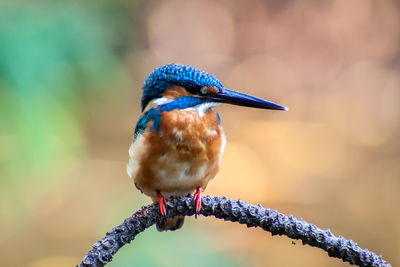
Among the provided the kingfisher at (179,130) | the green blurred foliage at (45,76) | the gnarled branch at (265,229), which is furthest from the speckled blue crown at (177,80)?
the green blurred foliage at (45,76)

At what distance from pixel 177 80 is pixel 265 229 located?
1.47 ft

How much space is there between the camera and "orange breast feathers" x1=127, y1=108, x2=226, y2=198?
1128mm

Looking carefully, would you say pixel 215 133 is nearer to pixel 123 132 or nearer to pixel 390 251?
pixel 123 132

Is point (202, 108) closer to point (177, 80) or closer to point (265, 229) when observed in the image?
point (177, 80)

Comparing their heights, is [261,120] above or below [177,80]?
above

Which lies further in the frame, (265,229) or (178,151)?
(178,151)

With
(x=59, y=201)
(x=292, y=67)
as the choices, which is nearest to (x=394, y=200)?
(x=292, y=67)

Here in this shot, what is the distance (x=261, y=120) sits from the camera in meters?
2.60

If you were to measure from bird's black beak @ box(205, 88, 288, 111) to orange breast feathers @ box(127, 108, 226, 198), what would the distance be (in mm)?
66

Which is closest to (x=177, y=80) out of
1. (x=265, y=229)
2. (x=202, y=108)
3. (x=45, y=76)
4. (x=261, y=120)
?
(x=202, y=108)

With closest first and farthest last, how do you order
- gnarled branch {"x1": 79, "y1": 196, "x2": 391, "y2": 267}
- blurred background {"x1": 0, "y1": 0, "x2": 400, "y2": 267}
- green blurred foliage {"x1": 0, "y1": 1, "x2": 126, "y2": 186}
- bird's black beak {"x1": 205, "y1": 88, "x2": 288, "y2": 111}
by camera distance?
gnarled branch {"x1": 79, "y1": 196, "x2": 391, "y2": 267}
bird's black beak {"x1": 205, "y1": 88, "x2": 288, "y2": 111}
green blurred foliage {"x1": 0, "y1": 1, "x2": 126, "y2": 186}
blurred background {"x1": 0, "y1": 0, "x2": 400, "y2": 267}

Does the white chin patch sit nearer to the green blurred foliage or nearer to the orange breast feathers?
the orange breast feathers

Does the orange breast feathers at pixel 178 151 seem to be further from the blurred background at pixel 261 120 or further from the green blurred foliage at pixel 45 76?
the blurred background at pixel 261 120

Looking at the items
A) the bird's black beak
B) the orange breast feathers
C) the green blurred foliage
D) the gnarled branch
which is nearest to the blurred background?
the green blurred foliage
